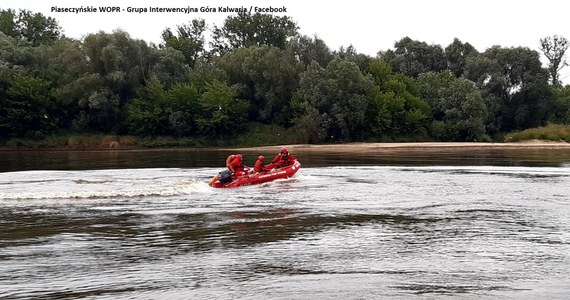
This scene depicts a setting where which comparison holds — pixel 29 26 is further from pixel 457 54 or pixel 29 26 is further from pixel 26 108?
pixel 457 54

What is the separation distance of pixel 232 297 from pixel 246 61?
78.3 metres

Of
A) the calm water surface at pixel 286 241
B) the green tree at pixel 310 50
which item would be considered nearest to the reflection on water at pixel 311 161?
the calm water surface at pixel 286 241

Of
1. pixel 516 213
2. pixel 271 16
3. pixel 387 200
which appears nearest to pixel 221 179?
pixel 387 200

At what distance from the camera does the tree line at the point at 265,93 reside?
81.2 metres

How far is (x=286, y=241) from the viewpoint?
16.8 metres

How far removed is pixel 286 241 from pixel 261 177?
16.4 metres

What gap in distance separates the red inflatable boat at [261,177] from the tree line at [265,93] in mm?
45205

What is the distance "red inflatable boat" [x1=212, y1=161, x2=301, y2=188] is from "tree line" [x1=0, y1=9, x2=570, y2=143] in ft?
148

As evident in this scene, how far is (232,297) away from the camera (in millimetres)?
11648

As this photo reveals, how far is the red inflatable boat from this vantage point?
102 ft

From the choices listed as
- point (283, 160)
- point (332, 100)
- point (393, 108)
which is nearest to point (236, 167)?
point (283, 160)

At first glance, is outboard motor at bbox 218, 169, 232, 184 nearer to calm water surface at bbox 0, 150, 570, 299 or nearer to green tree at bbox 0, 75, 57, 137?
calm water surface at bbox 0, 150, 570, 299

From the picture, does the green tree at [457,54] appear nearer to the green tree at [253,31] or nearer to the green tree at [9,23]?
the green tree at [253,31]

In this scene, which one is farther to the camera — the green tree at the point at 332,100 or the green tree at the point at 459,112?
the green tree at the point at 459,112
